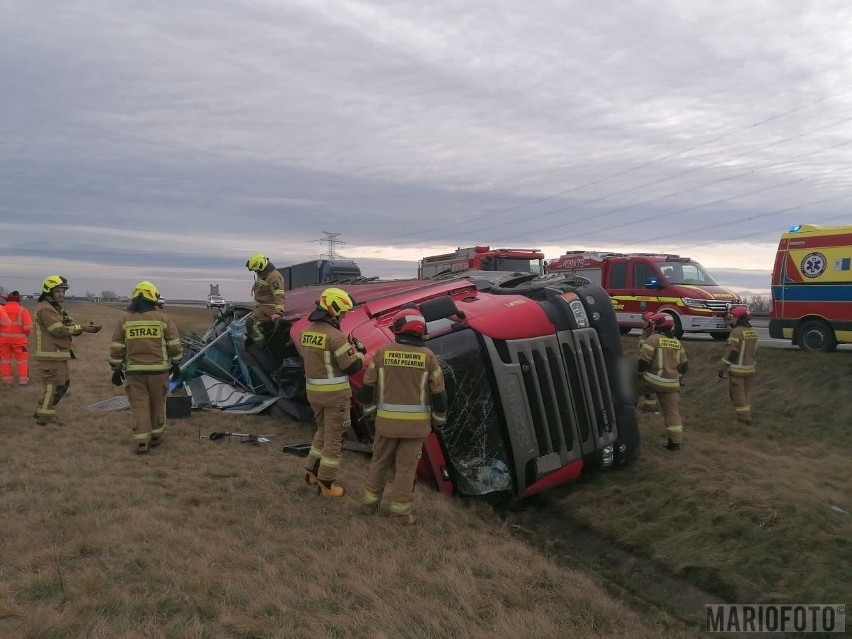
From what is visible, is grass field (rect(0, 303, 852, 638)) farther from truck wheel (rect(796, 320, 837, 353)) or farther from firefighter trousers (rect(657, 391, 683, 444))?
truck wheel (rect(796, 320, 837, 353))

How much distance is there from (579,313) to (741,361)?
4321mm

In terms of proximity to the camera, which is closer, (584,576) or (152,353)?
(584,576)

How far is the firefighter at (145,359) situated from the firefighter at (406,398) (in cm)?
291

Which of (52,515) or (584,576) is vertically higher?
(52,515)

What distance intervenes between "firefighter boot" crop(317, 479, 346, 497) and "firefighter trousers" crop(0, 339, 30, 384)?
7702 millimetres

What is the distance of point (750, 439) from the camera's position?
8320mm

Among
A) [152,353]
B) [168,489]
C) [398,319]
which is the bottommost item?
[168,489]

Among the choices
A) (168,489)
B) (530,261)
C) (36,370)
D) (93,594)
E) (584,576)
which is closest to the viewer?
(93,594)

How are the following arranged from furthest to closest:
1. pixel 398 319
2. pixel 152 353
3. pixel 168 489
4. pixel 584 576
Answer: pixel 152 353 → pixel 168 489 → pixel 398 319 → pixel 584 576

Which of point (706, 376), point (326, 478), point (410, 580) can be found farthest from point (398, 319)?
point (706, 376)

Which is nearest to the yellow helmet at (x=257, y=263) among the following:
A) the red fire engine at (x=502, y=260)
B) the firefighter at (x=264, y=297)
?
the firefighter at (x=264, y=297)

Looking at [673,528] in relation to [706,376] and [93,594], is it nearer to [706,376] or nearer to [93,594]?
[93,594]

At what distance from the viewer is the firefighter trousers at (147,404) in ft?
20.8

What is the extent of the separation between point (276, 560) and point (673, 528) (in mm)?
3328
